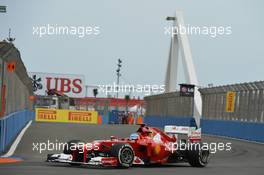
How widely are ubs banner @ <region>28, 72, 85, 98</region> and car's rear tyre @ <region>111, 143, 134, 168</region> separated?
57.6 metres

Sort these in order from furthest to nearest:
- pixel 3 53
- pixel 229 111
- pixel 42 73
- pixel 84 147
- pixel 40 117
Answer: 1. pixel 42 73
2. pixel 40 117
3. pixel 229 111
4. pixel 3 53
5. pixel 84 147

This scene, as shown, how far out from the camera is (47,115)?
59.9 metres

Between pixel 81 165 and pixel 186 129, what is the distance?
8.25 ft

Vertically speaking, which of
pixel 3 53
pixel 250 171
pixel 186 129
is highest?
pixel 3 53

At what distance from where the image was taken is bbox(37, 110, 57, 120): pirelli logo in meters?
59.4

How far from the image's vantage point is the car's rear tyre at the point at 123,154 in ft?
43.7

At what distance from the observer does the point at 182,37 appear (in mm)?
61625

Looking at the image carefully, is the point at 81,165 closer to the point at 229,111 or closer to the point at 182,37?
the point at 229,111

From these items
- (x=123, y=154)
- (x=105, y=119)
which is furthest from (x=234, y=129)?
(x=105, y=119)

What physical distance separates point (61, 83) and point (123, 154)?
58.7m

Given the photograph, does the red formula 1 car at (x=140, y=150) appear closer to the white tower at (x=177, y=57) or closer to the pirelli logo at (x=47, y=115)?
the white tower at (x=177, y=57)

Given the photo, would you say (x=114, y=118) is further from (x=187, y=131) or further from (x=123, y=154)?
(x=123, y=154)

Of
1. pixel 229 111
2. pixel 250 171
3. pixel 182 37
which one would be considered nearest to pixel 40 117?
pixel 182 37

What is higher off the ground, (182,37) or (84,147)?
(182,37)
